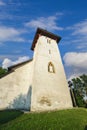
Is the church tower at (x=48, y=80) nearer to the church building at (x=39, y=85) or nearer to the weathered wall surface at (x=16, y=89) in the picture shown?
the church building at (x=39, y=85)

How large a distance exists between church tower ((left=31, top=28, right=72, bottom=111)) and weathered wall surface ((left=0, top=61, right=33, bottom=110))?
1574 mm

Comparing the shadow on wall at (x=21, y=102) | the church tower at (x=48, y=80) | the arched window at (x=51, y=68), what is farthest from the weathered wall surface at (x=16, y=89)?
the arched window at (x=51, y=68)

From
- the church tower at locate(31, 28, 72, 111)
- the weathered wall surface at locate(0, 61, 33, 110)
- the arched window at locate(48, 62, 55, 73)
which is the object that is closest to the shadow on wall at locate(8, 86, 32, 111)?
the weathered wall surface at locate(0, 61, 33, 110)

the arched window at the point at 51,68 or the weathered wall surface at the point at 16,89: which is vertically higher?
the arched window at the point at 51,68

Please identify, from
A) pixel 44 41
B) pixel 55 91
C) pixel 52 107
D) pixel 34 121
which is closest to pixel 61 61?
pixel 44 41

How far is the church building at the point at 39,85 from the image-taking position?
59.3 ft

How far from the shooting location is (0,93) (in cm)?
1878

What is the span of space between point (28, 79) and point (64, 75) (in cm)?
549

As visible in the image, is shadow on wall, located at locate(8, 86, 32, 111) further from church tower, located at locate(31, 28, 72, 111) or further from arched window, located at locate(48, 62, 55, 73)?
arched window, located at locate(48, 62, 55, 73)

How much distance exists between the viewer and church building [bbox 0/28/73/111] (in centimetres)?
1808

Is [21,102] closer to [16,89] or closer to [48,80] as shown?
[16,89]

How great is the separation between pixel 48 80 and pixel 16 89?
4762 mm

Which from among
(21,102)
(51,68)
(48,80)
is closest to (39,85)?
(48,80)

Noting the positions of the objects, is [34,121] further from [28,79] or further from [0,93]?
[28,79]
